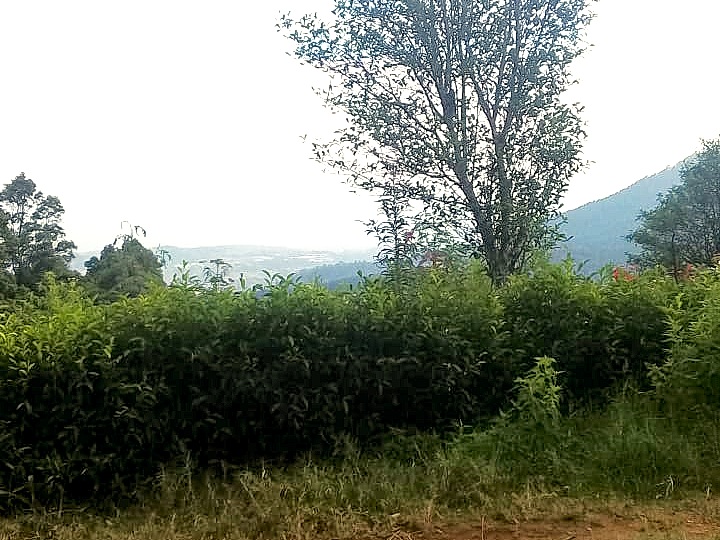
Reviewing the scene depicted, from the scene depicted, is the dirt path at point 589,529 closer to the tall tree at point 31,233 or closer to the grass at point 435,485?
the grass at point 435,485

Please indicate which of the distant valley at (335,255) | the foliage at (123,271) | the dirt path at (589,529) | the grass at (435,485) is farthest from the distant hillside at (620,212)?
the dirt path at (589,529)

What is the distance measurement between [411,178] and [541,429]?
3589mm

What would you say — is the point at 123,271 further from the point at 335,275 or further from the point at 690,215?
the point at 690,215

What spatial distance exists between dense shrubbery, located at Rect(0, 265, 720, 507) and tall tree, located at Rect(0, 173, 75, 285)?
4.60 metres

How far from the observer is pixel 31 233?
980 centimetres

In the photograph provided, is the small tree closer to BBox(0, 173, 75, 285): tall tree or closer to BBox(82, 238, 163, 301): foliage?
BBox(82, 238, 163, 301): foliage

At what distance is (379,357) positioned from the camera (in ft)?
14.8

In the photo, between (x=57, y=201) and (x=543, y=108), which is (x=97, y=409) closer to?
(x=543, y=108)

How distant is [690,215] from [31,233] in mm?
12691

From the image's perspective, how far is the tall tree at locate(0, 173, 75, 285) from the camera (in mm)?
8742

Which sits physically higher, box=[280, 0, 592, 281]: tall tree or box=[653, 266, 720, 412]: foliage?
box=[280, 0, 592, 281]: tall tree

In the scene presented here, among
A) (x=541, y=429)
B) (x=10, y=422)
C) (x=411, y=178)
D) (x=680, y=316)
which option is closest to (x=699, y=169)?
(x=411, y=178)

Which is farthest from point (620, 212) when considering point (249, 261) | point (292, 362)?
point (292, 362)

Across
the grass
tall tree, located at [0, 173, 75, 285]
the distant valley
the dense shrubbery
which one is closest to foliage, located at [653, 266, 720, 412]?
the dense shrubbery
